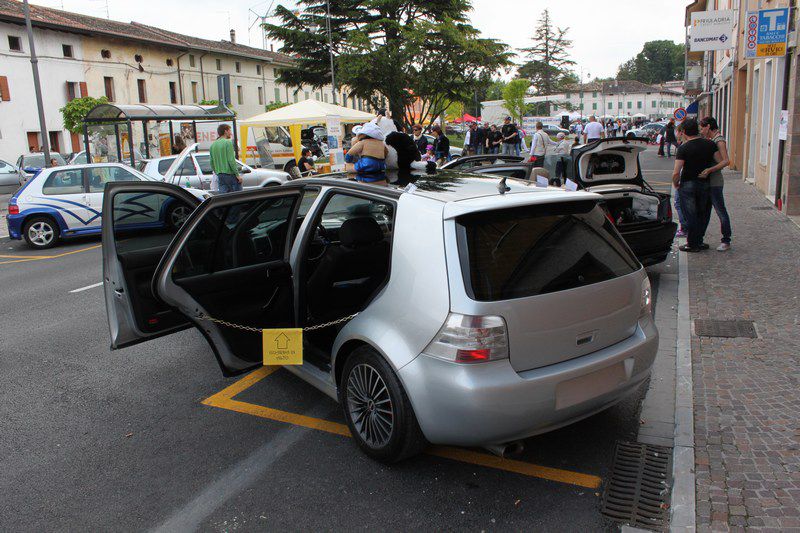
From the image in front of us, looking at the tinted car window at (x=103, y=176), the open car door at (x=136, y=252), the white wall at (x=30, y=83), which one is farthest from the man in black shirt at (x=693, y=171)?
the white wall at (x=30, y=83)

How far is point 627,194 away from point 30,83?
4145 cm

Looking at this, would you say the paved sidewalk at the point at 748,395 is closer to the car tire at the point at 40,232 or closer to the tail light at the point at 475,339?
the tail light at the point at 475,339

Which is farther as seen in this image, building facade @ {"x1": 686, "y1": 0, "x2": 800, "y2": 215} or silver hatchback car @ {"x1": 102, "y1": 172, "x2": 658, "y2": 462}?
building facade @ {"x1": 686, "y1": 0, "x2": 800, "y2": 215}

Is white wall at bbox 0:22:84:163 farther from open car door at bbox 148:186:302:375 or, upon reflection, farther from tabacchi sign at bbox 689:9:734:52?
open car door at bbox 148:186:302:375

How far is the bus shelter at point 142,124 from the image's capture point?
1986 centimetres

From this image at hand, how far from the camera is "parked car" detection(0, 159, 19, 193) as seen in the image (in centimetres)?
2639

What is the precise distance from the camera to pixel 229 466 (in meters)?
3.88

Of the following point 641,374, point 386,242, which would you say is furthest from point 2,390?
point 641,374

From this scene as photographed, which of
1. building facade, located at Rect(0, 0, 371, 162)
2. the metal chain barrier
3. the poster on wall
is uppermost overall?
building facade, located at Rect(0, 0, 371, 162)

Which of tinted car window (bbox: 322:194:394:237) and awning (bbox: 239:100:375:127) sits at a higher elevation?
awning (bbox: 239:100:375:127)

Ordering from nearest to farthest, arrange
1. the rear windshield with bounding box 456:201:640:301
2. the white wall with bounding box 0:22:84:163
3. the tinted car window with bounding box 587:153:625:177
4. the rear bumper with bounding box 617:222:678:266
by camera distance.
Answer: the rear windshield with bounding box 456:201:640:301 → the rear bumper with bounding box 617:222:678:266 → the tinted car window with bounding box 587:153:625:177 → the white wall with bounding box 0:22:84:163

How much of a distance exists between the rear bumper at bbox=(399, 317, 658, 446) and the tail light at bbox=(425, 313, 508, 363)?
1.7 inches

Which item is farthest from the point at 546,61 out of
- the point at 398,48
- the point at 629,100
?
the point at 398,48

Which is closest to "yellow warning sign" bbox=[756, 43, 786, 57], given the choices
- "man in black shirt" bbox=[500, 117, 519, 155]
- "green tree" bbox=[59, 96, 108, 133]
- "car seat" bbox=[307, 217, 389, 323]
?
"car seat" bbox=[307, 217, 389, 323]
